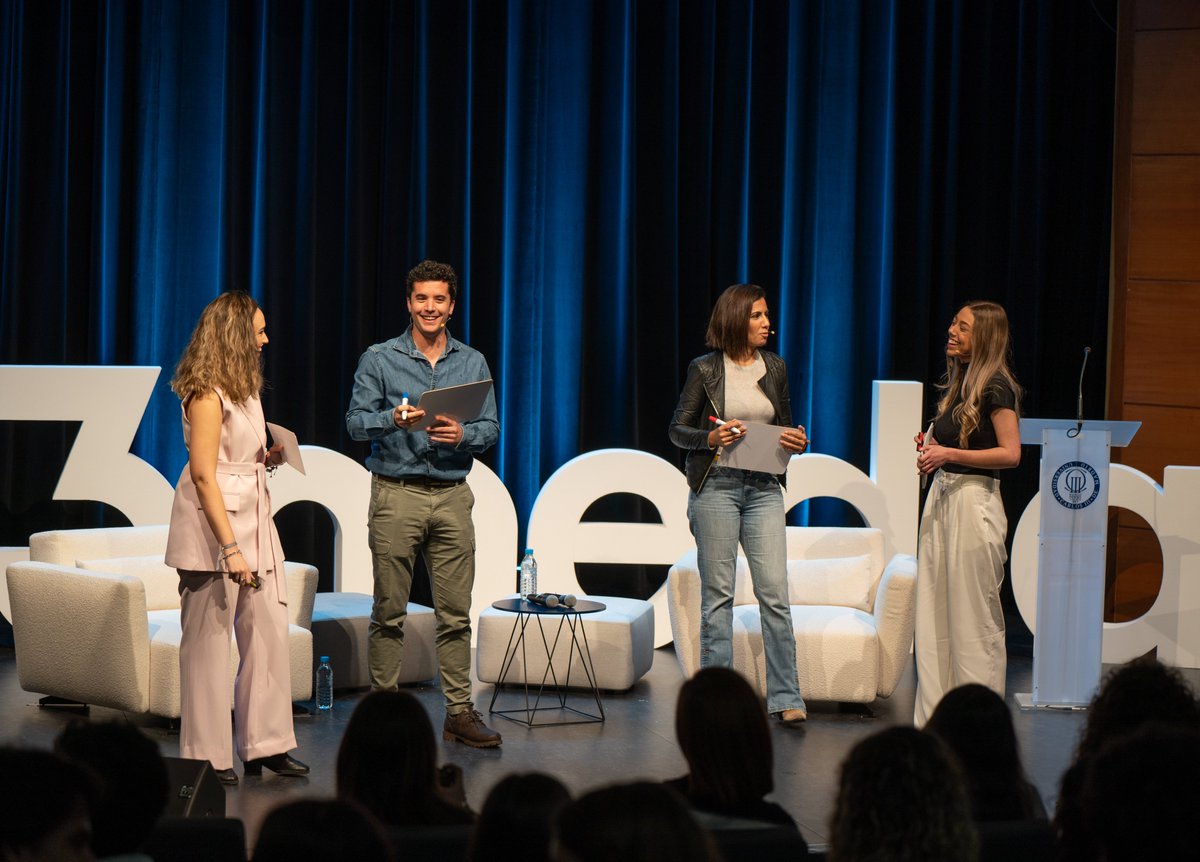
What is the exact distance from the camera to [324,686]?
500cm

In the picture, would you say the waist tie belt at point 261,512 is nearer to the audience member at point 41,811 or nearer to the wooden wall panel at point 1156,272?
the audience member at point 41,811

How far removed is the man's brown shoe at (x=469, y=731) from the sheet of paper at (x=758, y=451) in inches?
48.2

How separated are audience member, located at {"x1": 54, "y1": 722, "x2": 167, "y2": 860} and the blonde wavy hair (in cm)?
198

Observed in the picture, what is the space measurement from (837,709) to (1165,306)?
3303 millimetres

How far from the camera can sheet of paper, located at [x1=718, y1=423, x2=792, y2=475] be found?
4.48m

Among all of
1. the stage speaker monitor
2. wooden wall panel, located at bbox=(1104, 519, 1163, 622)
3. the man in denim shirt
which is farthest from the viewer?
wooden wall panel, located at bbox=(1104, 519, 1163, 622)

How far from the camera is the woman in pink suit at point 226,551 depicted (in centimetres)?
373

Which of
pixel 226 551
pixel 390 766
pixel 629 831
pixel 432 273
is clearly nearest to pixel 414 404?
pixel 432 273

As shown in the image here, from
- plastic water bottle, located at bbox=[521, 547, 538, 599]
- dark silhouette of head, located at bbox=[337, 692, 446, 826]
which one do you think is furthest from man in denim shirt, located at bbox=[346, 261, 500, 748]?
dark silhouette of head, located at bbox=[337, 692, 446, 826]

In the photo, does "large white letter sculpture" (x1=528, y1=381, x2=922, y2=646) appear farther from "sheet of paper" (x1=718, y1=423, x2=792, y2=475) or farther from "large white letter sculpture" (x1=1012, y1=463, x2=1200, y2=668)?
"sheet of paper" (x1=718, y1=423, x2=792, y2=475)

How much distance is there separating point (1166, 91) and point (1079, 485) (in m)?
3.09

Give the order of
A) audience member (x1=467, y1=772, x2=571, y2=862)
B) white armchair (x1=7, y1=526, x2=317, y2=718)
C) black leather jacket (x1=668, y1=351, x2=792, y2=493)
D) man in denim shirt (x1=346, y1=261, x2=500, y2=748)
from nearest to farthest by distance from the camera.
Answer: audience member (x1=467, y1=772, x2=571, y2=862) < man in denim shirt (x1=346, y1=261, x2=500, y2=748) < white armchair (x1=7, y1=526, x2=317, y2=718) < black leather jacket (x1=668, y1=351, x2=792, y2=493)

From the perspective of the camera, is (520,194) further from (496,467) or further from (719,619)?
(719,619)

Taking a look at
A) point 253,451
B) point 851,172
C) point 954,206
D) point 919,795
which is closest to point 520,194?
point 851,172
